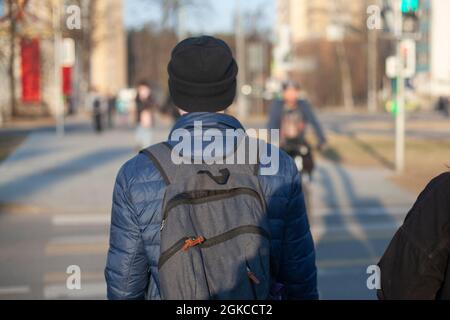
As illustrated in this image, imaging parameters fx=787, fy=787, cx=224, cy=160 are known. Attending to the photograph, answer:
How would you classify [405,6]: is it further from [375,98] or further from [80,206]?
[375,98]

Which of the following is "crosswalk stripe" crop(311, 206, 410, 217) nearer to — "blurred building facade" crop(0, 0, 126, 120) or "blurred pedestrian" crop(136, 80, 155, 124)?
"blurred pedestrian" crop(136, 80, 155, 124)

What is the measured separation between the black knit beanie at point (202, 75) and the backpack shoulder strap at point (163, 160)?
0.19 meters

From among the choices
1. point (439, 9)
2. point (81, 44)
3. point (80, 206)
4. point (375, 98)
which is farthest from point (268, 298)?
point (439, 9)

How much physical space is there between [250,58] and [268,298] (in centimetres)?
3106

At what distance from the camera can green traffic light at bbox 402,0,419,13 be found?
49.6ft

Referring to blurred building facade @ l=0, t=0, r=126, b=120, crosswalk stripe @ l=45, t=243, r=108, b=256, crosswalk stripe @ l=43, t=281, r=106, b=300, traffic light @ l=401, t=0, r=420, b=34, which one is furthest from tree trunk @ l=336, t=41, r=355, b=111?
crosswalk stripe @ l=43, t=281, r=106, b=300

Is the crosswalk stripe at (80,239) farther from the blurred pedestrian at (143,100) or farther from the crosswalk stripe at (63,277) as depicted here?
the blurred pedestrian at (143,100)

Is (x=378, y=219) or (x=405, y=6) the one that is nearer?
(x=378, y=219)

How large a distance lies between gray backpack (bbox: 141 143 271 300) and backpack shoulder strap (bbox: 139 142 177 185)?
0.13 feet

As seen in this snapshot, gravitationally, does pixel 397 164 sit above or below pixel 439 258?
below

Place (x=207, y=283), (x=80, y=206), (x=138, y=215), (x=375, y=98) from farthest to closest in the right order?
(x=375, y=98), (x=80, y=206), (x=138, y=215), (x=207, y=283)

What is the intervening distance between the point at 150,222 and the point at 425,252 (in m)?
0.90

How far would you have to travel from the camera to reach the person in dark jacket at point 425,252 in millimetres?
2262

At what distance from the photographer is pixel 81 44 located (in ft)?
131
